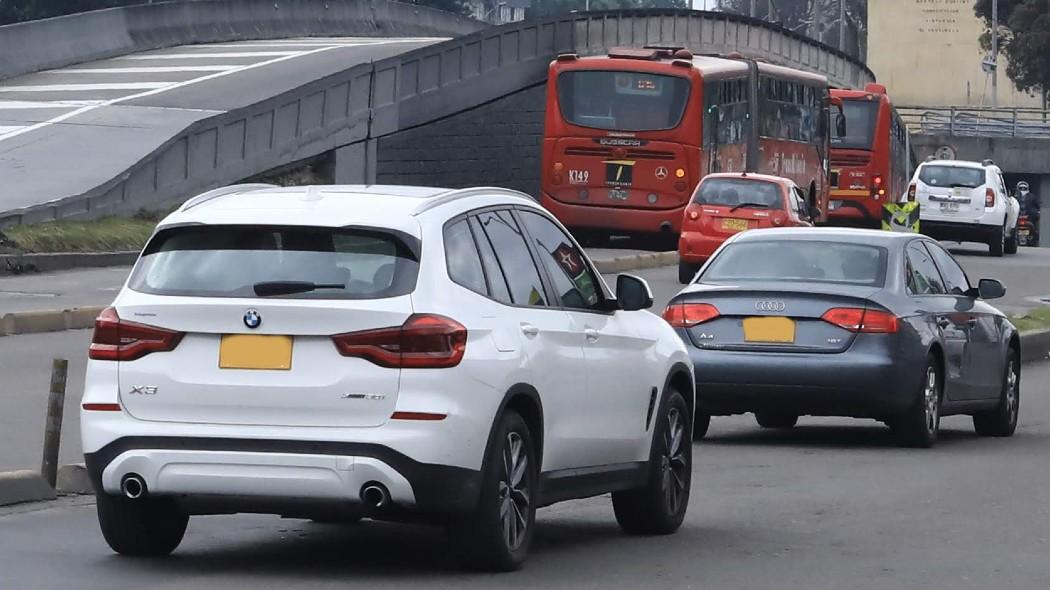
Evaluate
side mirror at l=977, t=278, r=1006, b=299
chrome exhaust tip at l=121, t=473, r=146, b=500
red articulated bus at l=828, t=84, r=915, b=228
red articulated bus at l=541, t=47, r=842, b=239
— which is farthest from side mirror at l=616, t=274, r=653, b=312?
red articulated bus at l=828, t=84, r=915, b=228

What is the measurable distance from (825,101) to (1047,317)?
86.4ft

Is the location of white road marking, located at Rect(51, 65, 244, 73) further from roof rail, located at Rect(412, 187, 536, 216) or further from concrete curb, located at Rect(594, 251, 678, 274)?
roof rail, located at Rect(412, 187, 536, 216)

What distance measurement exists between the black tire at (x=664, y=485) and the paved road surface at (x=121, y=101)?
20.8 m

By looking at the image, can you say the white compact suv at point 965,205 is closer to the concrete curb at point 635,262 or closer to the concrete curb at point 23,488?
the concrete curb at point 635,262

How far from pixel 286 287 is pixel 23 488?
9.63ft

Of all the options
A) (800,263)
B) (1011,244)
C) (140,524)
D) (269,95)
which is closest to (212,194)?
(140,524)

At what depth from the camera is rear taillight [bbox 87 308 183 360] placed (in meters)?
8.02

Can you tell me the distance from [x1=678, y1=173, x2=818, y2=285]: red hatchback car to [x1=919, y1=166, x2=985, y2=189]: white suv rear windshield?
40.7 feet

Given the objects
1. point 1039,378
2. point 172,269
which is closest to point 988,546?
point 172,269

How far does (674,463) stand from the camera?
32.9 feet

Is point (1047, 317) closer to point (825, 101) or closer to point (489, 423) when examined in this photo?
point (489, 423)

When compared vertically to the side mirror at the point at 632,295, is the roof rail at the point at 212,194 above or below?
above

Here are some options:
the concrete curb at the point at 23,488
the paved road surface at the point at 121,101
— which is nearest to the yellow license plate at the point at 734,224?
the paved road surface at the point at 121,101

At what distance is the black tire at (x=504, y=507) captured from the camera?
8062 millimetres
